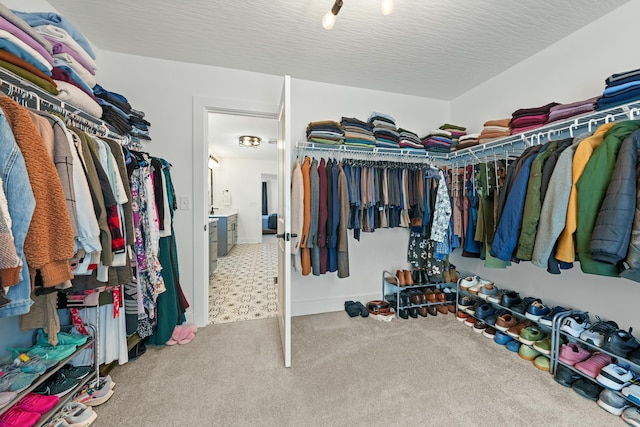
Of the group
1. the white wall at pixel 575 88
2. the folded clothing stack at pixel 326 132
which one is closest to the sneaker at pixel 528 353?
the white wall at pixel 575 88

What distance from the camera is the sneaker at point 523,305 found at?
1.91 metres

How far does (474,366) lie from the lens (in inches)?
67.1

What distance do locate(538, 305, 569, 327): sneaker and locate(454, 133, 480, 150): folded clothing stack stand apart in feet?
4.95

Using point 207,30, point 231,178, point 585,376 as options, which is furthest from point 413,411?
point 231,178

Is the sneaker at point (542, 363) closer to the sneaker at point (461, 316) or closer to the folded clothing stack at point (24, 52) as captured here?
the sneaker at point (461, 316)

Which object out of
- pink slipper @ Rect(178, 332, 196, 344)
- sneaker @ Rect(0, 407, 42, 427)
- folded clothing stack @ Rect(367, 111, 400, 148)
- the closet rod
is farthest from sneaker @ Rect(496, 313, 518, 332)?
the closet rod

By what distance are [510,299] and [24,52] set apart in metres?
3.32

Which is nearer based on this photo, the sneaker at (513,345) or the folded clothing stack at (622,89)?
the folded clothing stack at (622,89)

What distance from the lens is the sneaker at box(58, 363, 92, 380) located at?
1.31 meters

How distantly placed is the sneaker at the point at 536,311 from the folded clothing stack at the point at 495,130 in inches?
54.7

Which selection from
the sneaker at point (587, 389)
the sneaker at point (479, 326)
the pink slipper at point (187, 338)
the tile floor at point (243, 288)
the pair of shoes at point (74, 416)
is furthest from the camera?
the tile floor at point (243, 288)

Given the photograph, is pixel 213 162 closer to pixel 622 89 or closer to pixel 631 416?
pixel 622 89

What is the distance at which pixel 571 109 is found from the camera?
157 cm

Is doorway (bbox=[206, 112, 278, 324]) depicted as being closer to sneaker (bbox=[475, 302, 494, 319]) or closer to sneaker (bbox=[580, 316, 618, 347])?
sneaker (bbox=[475, 302, 494, 319])
